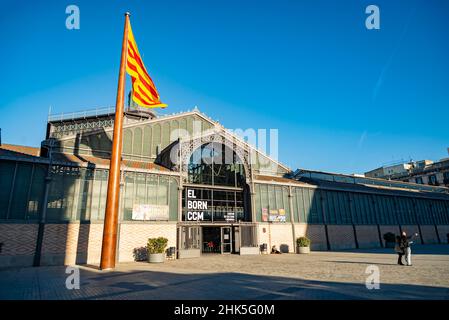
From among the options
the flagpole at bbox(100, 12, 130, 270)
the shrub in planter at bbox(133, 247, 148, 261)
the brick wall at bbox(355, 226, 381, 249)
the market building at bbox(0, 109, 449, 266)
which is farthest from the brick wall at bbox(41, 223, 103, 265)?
the brick wall at bbox(355, 226, 381, 249)

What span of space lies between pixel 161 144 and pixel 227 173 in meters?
7.56

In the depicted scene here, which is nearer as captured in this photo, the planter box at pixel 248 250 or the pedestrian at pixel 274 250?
the planter box at pixel 248 250

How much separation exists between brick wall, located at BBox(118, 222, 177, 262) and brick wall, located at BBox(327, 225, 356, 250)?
18.2 m

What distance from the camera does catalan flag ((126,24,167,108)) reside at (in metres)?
18.2

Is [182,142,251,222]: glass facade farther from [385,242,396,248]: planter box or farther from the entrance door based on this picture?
[385,242,396,248]: planter box

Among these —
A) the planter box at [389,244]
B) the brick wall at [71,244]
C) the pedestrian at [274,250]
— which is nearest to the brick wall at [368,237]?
the planter box at [389,244]

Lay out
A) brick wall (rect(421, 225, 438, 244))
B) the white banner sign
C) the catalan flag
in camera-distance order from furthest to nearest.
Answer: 1. brick wall (rect(421, 225, 438, 244))
2. the white banner sign
3. the catalan flag

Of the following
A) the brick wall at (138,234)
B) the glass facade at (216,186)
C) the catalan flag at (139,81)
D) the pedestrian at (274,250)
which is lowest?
the pedestrian at (274,250)

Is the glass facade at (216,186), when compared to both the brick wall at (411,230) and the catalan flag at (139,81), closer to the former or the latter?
the catalan flag at (139,81)

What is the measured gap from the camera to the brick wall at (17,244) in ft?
57.1

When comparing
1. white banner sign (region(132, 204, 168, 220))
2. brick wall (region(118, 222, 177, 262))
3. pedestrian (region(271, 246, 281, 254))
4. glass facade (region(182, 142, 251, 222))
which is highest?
glass facade (region(182, 142, 251, 222))

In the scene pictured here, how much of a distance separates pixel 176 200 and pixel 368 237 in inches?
968

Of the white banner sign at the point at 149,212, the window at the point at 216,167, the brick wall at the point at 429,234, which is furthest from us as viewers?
the brick wall at the point at 429,234

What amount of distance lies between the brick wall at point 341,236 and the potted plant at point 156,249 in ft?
64.3
